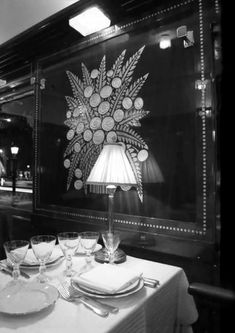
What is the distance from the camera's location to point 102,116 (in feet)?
6.15

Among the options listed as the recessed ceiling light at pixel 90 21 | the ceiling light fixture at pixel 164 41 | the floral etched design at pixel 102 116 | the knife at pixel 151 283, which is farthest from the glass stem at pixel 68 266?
the recessed ceiling light at pixel 90 21

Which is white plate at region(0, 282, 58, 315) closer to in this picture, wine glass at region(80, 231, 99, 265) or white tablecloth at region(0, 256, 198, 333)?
white tablecloth at region(0, 256, 198, 333)

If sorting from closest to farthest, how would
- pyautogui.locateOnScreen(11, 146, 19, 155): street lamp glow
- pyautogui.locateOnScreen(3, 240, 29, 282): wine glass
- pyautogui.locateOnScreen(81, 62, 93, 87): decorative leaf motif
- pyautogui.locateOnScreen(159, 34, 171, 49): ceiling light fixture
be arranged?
pyautogui.locateOnScreen(3, 240, 29, 282): wine glass
pyautogui.locateOnScreen(159, 34, 171, 49): ceiling light fixture
pyautogui.locateOnScreen(81, 62, 93, 87): decorative leaf motif
pyautogui.locateOnScreen(11, 146, 19, 155): street lamp glow

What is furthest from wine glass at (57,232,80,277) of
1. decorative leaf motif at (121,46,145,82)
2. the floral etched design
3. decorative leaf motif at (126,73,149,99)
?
decorative leaf motif at (121,46,145,82)

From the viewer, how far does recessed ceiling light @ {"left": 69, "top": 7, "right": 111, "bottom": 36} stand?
1.83 m

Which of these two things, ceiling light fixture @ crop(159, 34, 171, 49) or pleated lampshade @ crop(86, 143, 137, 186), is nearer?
pleated lampshade @ crop(86, 143, 137, 186)

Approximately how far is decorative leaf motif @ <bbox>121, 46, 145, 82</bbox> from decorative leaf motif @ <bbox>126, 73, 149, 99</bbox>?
82 millimetres

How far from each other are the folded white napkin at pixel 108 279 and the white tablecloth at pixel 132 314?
0.04 m

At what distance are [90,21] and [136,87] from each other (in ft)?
2.10

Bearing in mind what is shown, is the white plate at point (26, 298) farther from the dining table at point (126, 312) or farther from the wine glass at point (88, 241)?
the wine glass at point (88, 241)

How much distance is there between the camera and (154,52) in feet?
5.45

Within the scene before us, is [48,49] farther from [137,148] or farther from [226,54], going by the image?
[226,54]

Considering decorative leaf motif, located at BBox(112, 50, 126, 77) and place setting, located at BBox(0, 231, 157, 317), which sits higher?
decorative leaf motif, located at BBox(112, 50, 126, 77)

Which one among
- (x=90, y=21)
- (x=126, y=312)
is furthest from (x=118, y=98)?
(x=126, y=312)
